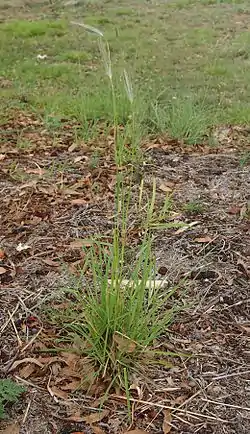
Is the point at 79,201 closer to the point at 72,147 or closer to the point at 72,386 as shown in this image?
the point at 72,147

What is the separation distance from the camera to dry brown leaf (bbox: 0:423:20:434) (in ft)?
5.78

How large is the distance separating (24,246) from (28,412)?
991mm

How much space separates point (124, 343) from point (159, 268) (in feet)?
2.06

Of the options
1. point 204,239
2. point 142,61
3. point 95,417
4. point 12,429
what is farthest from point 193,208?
point 142,61

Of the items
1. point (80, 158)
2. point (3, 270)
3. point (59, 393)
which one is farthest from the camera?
point (80, 158)

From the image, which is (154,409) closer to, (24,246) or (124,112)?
(24,246)

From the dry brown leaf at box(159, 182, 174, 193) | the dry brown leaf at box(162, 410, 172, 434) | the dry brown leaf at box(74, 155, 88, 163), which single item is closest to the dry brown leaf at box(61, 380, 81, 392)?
the dry brown leaf at box(162, 410, 172, 434)

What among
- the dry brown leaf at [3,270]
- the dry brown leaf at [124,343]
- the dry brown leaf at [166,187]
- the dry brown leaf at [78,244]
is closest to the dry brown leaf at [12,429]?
the dry brown leaf at [124,343]

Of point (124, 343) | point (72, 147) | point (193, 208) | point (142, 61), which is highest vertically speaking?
point (124, 343)

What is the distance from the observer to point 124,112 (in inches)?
168

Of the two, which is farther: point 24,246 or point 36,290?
point 24,246

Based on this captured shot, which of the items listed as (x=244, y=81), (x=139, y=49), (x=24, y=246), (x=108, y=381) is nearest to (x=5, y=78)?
(x=139, y=49)

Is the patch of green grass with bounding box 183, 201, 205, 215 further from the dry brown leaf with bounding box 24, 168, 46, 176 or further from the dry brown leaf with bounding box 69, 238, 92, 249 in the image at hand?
the dry brown leaf with bounding box 24, 168, 46, 176

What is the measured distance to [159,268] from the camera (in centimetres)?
252
